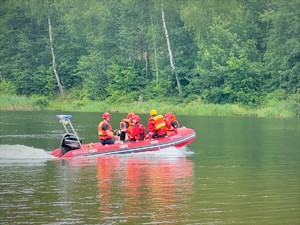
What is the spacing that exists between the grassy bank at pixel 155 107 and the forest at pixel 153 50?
76cm

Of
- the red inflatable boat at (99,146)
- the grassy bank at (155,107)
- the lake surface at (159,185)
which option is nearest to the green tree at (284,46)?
the grassy bank at (155,107)

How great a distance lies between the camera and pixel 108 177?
2328 centimetres

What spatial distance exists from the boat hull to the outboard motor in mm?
157

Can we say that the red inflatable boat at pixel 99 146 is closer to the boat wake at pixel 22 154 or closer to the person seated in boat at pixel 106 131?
the person seated in boat at pixel 106 131

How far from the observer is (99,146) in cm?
2911

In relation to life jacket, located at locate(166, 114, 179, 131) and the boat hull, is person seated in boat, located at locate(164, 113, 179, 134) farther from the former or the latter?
the boat hull

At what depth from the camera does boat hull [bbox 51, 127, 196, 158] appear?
28.7 meters

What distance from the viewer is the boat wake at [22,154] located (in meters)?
27.8

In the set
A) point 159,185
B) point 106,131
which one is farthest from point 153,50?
point 159,185

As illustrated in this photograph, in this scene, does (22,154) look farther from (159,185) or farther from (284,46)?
(284,46)

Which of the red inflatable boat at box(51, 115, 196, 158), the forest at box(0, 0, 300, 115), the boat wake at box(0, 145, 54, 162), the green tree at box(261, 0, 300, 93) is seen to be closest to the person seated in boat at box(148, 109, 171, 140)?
the red inflatable boat at box(51, 115, 196, 158)

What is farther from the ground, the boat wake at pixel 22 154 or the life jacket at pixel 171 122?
the life jacket at pixel 171 122

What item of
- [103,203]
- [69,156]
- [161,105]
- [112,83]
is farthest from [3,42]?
[103,203]

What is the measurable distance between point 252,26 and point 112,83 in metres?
12.2
